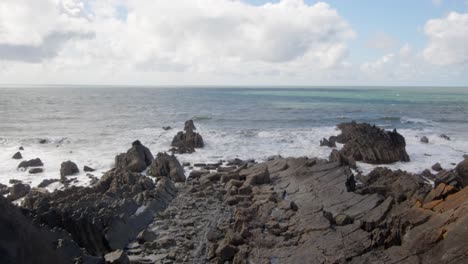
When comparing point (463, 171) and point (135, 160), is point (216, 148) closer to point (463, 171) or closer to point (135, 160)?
point (135, 160)

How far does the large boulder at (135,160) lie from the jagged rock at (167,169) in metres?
1.39

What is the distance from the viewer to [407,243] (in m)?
11.7

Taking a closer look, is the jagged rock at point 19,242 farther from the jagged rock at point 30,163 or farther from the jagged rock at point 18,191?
the jagged rock at point 30,163

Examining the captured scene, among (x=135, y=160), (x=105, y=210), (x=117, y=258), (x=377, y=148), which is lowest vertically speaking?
(x=117, y=258)

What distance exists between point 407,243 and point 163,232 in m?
9.88

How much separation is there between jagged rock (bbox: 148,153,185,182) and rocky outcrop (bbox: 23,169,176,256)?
279cm

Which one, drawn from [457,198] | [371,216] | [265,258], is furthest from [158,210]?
[457,198]

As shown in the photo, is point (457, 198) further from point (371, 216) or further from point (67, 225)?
point (67, 225)

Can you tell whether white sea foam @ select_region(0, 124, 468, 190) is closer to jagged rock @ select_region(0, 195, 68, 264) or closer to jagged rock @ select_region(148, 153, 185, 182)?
jagged rock @ select_region(148, 153, 185, 182)

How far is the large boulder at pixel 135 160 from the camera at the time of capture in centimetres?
2671

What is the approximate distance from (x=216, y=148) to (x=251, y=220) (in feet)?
66.7

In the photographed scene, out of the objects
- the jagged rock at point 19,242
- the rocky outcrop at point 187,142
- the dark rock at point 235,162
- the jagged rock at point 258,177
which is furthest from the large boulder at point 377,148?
the jagged rock at point 19,242

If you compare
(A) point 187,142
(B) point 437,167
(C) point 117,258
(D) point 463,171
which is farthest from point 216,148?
(C) point 117,258

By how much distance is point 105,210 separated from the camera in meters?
15.4
